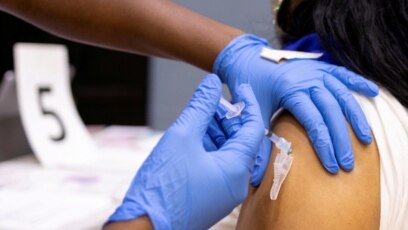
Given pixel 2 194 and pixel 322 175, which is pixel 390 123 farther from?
pixel 2 194

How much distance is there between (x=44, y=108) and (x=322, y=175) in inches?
54.7

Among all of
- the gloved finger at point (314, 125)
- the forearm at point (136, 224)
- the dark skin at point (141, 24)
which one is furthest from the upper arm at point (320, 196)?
the dark skin at point (141, 24)

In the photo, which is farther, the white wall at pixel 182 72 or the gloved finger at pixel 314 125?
the white wall at pixel 182 72

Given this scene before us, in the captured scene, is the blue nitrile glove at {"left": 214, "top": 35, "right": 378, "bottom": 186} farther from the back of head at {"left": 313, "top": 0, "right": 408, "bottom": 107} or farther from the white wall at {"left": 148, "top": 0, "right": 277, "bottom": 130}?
the white wall at {"left": 148, "top": 0, "right": 277, "bottom": 130}

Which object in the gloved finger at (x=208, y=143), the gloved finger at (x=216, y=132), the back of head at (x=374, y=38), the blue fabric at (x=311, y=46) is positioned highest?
the back of head at (x=374, y=38)

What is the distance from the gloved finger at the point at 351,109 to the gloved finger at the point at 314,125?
0.04 meters

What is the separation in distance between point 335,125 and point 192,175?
29 centimetres

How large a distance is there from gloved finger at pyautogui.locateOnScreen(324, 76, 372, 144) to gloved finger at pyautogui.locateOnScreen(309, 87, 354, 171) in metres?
0.01

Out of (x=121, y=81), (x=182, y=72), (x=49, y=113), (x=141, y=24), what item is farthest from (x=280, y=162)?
(x=121, y=81)

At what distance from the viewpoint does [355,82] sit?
0.90 m

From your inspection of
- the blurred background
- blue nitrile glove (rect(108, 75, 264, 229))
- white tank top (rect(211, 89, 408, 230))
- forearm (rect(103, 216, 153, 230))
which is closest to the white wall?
the blurred background

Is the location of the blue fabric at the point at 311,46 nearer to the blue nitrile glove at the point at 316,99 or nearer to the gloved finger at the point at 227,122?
the blue nitrile glove at the point at 316,99

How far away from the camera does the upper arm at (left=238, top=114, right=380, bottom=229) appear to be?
0.80 meters

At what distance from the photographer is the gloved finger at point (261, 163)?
90 centimetres
